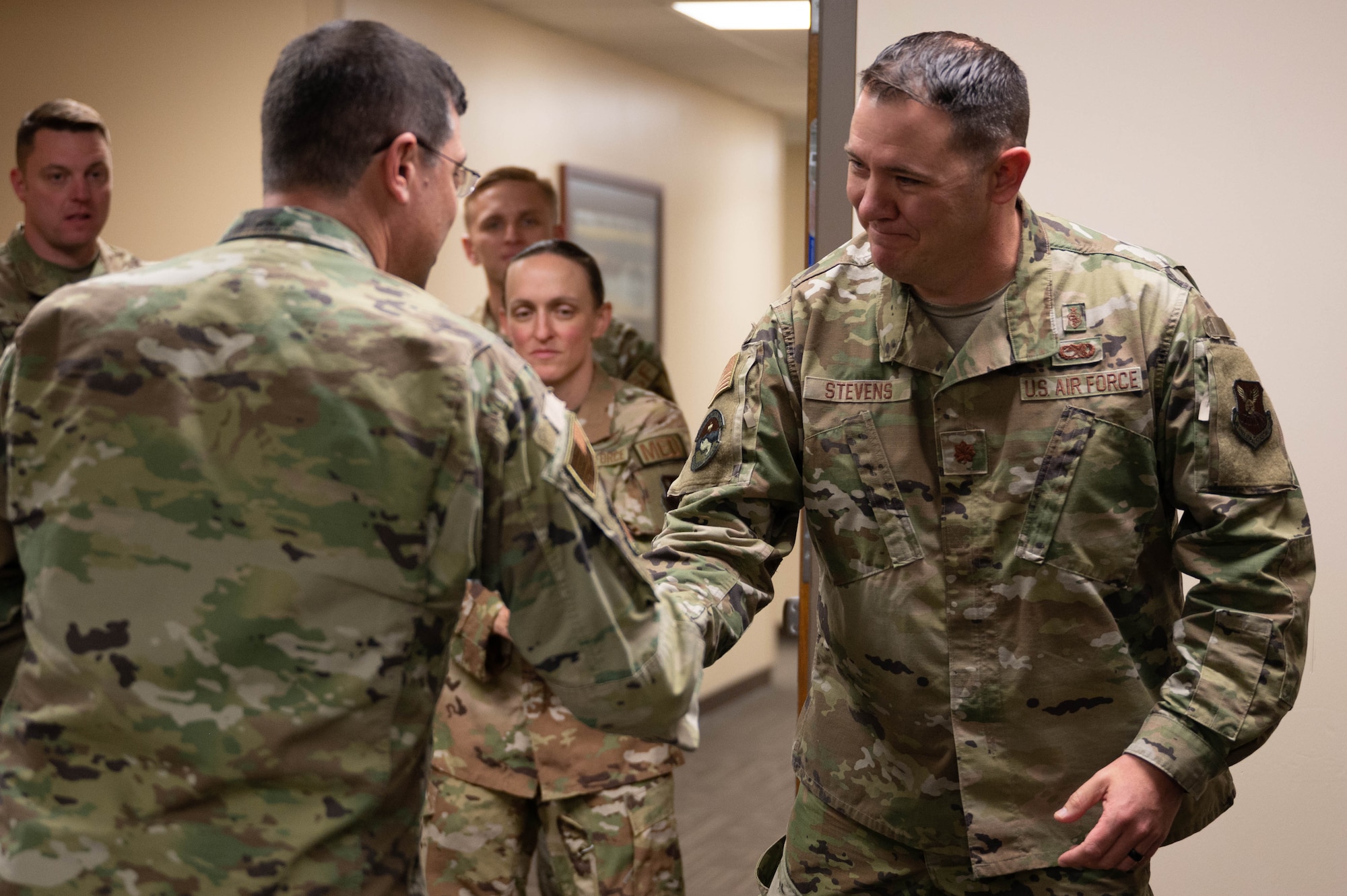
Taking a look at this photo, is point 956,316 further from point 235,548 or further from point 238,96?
point 238,96

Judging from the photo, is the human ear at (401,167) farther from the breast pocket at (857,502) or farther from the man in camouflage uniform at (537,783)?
the man in camouflage uniform at (537,783)

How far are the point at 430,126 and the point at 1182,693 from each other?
1056mm

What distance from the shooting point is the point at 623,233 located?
18.2 feet

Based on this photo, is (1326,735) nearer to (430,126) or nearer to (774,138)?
(430,126)

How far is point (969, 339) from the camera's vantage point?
159cm

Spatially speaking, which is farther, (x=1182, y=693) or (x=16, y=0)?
(x=16, y=0)

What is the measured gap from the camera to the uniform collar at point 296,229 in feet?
3.89

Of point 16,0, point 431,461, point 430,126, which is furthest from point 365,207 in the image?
point 16,0

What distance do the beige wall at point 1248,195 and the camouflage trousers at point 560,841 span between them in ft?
3.05

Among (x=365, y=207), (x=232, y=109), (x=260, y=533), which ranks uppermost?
(x=232, y=109)

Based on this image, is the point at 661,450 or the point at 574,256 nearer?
the point at 661,450

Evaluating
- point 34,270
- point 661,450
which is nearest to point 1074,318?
point 661,450

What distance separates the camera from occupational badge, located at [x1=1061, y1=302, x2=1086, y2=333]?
1.59 m

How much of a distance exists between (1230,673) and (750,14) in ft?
13.1
